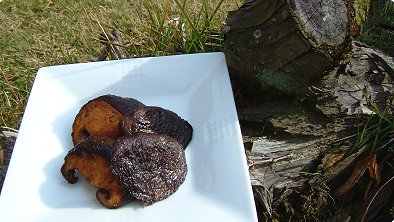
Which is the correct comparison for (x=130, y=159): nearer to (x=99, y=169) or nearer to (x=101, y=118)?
(x=99, y=169)

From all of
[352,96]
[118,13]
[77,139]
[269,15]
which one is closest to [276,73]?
[269,15]

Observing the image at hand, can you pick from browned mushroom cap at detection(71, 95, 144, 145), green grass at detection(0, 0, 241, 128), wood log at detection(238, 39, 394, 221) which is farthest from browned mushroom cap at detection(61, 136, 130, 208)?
green grass at detection(0, 0, 241, 128)

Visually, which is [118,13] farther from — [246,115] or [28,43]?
[246,115]

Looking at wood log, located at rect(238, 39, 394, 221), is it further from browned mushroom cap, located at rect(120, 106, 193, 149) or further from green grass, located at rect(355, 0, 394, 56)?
browned mushroom cap, located at rect(120, 106, 193, 149)

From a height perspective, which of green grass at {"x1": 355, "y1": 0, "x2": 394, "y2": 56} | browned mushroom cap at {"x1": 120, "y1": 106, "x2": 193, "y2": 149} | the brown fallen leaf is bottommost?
the brown fallen leaf

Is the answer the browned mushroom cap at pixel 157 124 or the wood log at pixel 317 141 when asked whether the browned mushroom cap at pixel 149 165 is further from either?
the wood log at pixel 317 141

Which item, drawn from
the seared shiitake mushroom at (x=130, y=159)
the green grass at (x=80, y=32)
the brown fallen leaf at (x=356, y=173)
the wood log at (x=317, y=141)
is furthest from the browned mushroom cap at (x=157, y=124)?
the green grass at (x=80, y=32)
